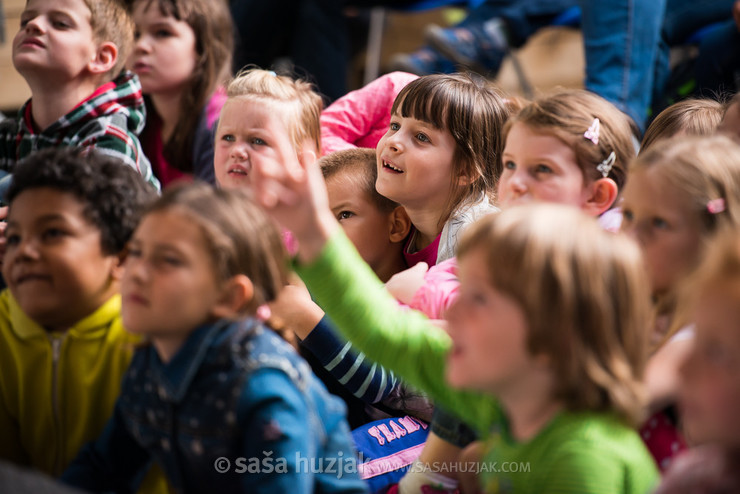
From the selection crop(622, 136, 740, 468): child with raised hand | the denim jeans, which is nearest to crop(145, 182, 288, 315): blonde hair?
crop(622, 136, 740, 468): child with raised hand

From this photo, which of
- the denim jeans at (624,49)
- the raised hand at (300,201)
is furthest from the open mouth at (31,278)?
the denim jeans at (624,49)

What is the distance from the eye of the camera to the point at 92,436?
117 centimetres

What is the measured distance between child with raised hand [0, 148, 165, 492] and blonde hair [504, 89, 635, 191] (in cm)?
69

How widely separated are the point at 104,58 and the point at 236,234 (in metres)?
1.05

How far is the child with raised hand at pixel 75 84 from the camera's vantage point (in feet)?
5.82

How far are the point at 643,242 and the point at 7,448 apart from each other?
918 millimetres

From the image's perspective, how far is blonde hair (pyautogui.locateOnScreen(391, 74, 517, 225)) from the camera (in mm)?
1696

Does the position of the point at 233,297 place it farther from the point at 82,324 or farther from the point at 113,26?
the point at 113,26

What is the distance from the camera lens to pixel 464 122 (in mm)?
1704

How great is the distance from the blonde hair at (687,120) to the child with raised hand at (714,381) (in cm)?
76

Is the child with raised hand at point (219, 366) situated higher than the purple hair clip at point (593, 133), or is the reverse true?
the purple hair clip at point (593, 133)

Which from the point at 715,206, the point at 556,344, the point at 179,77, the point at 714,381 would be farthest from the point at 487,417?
the point at 179,77

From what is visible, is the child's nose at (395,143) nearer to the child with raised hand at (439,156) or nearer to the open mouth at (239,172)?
the child with raised hand at (439,156)

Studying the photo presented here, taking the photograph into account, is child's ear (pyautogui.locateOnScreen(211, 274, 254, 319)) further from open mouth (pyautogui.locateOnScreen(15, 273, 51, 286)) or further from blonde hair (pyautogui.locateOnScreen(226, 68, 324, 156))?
blonde hair (pyautogui.locateOnScreen(226, 68, 324, 156))
